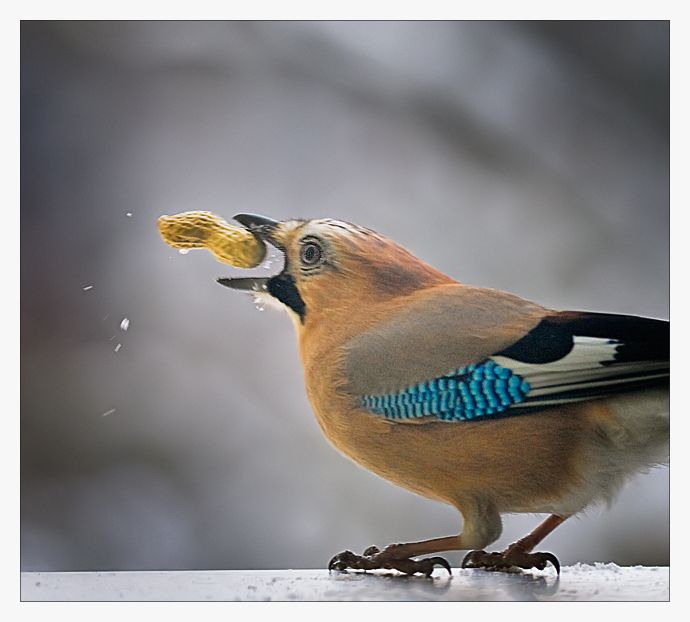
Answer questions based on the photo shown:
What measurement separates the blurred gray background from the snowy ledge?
0.05 meters

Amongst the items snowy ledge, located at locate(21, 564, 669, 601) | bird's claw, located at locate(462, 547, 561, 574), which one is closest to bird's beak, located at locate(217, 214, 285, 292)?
snowy ledge, located at locate(21, 564, 669, 601)

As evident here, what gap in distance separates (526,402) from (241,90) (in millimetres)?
1167

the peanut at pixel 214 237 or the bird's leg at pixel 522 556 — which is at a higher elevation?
the peanut at pixel 214 237

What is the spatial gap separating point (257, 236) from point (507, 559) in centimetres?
106

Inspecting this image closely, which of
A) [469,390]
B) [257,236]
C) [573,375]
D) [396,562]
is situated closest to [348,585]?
[396,562]

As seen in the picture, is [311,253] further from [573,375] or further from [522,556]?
[522,556]

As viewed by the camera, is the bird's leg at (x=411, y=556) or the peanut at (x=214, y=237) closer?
the bird's leg at (x=411, y=556)

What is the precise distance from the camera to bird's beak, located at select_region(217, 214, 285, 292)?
2.19 metres

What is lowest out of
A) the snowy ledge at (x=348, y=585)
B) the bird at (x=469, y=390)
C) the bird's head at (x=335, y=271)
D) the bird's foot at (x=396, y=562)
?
the snowy ledge at (x=348, y=585)

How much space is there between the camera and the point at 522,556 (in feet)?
6.86

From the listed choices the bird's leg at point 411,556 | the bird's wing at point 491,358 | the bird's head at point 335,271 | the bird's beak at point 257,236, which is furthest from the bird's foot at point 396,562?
the bird's beak at point 257,236

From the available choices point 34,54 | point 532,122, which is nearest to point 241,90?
point 34,54

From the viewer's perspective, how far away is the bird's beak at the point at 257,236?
2.19 metres

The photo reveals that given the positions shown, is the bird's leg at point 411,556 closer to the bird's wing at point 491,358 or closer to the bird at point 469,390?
the bird at point 469,390
